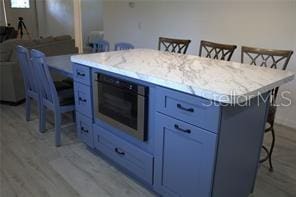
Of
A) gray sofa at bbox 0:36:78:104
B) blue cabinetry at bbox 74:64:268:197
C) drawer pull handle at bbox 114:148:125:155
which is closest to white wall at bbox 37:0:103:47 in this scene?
gray sofa at bbox 0:36:78:104

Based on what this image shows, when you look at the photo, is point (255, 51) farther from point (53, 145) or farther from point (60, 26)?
point (60, 26)

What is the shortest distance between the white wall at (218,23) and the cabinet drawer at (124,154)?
2224mm

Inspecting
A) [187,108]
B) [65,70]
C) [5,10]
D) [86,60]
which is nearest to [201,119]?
[187,108]

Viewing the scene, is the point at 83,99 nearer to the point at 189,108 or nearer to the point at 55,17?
the point at 189,108

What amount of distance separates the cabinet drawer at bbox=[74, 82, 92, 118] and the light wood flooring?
45 cm

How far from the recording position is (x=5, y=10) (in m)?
9.43

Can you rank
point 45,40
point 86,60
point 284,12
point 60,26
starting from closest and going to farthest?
point 86,60 → point 284,12 → point 45,40 → point 60,26

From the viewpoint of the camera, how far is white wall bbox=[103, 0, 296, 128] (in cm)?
324

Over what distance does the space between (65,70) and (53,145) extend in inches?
31.5

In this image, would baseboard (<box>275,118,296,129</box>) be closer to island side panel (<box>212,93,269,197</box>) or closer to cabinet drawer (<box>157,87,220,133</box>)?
island side panel (<box>212,93,269,197</box>)

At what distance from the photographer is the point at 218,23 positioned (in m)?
3.85

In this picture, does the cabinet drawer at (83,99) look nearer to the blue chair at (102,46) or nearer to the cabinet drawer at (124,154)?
the cabinet drawer at (124,154)

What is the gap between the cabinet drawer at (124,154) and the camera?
2.04m

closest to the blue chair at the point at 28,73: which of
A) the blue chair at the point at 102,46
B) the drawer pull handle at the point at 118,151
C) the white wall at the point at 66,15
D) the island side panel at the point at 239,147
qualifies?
the blue chair at the point at 102,46
